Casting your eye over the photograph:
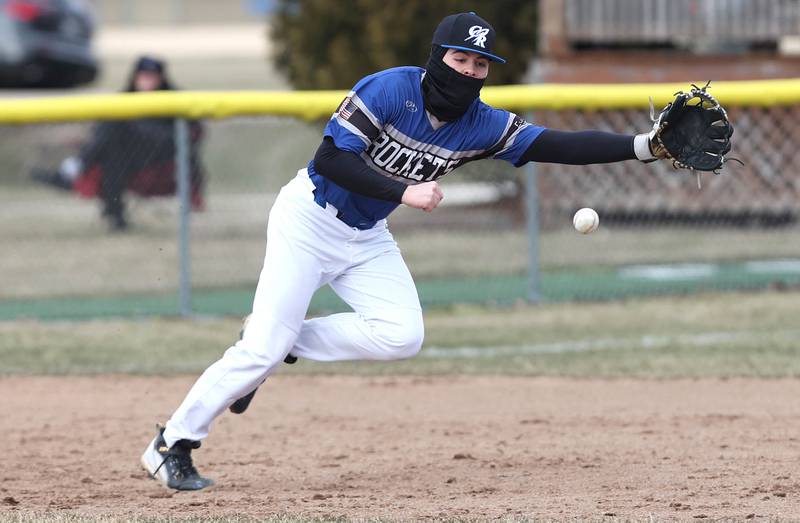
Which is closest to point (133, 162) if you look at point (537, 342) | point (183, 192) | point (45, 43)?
point (183, 192)

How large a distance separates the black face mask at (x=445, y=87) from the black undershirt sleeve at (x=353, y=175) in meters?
0.39

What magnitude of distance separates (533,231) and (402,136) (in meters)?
4.97

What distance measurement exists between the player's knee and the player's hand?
2.32ft

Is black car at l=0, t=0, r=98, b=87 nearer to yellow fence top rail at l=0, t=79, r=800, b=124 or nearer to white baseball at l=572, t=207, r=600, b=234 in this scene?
yellow fence top rail at l=0, t=79, r=800, b=124

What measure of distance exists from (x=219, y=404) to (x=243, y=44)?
24.9 meters

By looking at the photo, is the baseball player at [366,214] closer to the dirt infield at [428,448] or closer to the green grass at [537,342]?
the dirt infield at [428,448]

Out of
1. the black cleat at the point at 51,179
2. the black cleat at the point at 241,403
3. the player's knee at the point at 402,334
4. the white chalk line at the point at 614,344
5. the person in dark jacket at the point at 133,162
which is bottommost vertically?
the white chalk line at the point at 614,344

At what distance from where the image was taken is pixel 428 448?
6480 mm

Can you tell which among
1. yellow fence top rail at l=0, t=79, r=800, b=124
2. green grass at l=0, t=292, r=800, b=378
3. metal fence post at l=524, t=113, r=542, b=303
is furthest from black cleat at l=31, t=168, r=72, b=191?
metal fence post at l=524, t=113, r=542, b=303

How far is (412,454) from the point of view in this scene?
6.36 m

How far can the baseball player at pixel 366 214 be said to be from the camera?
5250 mm

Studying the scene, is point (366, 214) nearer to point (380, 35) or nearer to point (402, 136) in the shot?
point (402, 136)

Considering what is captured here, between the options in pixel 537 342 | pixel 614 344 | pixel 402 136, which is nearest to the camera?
pixel 402 136

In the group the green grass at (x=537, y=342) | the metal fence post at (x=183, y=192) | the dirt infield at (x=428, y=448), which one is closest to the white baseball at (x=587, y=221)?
the dirt infield at (x=428, y=448)
